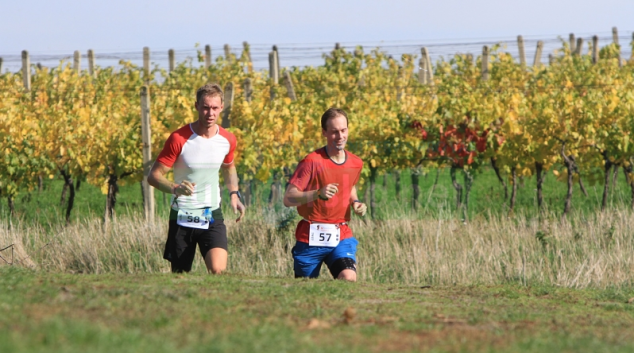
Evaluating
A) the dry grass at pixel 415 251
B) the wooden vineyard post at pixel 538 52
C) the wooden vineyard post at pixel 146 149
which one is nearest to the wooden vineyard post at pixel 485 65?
the wooden vineyard post at pixel 538 52

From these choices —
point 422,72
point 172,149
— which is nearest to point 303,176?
point 172,149

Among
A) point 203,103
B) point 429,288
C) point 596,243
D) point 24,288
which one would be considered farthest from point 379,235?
point 24,288

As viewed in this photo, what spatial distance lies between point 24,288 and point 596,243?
6.56 m

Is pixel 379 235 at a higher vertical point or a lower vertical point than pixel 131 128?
lower

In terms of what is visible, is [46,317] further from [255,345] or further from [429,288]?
[429,288]

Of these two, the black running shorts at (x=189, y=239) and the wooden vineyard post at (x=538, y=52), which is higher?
the wooden vineyard post at (x=538, y=52)

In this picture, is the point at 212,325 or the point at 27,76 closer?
the point at 212,325

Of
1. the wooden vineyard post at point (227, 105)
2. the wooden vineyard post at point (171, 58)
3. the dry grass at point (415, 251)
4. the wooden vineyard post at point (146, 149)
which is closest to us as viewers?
the dry grass at point (415, 251)

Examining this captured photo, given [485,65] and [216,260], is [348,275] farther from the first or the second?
[485,65]

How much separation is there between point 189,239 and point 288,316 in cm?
200

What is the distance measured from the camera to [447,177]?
18.6 metres

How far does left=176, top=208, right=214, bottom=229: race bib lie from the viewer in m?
6.12

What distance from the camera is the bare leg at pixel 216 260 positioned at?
616 centimetres

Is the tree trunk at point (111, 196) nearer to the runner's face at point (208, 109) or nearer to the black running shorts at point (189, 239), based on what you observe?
the black running shorts at point (189, 239)
